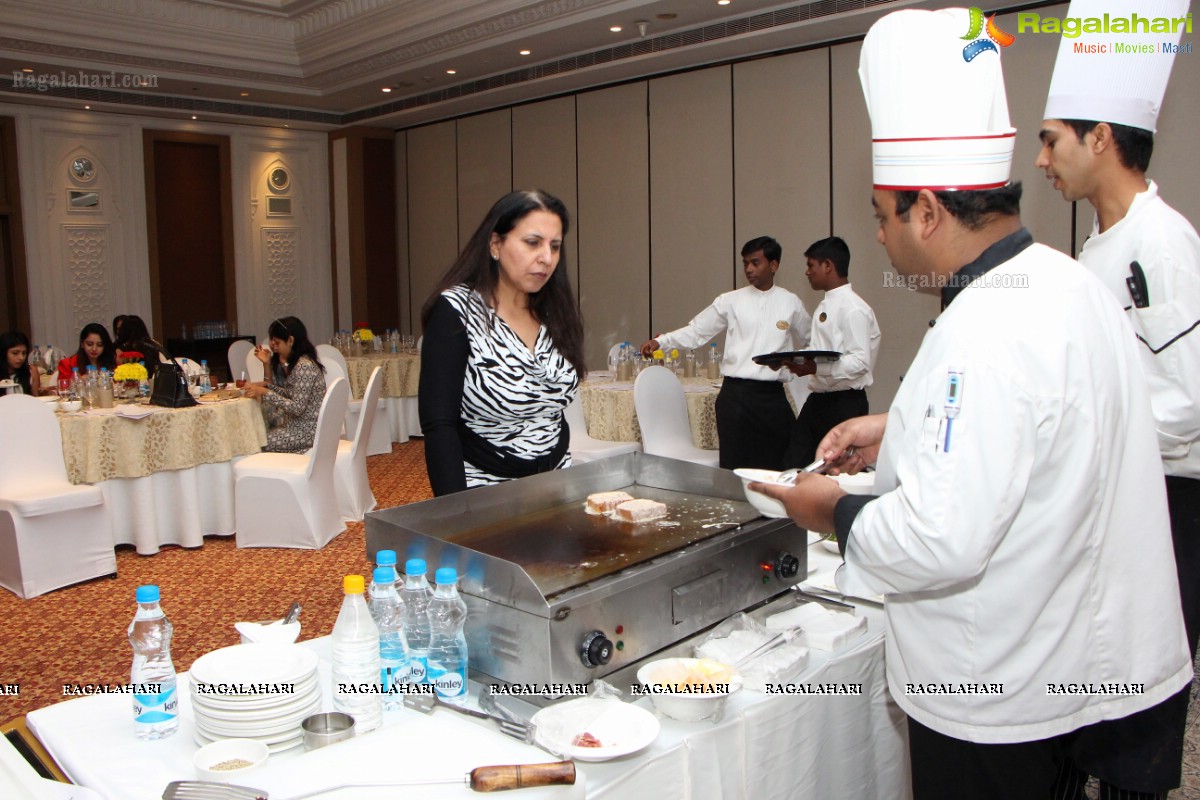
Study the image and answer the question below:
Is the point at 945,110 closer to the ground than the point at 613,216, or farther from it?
closer to the ground

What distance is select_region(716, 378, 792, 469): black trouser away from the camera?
4766 millimetres

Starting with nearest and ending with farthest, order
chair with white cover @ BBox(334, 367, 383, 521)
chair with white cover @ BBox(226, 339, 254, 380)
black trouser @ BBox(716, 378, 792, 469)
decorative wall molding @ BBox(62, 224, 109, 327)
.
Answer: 1. black trouser @ BBox(716, 378, 792, 469)
2. chair with white cover @ BBox(334, 367, 383, 521)
3. chair with white cover @ BBox(226, 339, 254, 380)
4. decorative wall molding @ BBox(62, 224, 109, 327)

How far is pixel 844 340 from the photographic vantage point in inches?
182

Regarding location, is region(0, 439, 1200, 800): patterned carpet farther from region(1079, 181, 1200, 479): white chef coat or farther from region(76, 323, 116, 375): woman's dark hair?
region(76, 323, 116, 375): woman's dark hair

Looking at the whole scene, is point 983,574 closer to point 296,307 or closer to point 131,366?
point 131,366

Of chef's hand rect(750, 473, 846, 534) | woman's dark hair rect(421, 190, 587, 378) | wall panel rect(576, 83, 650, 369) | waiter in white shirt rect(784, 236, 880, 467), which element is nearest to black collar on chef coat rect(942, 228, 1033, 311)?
chef's hand rect(750, 473, 846, 534)

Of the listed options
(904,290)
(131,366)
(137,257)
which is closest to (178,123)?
(137,257)

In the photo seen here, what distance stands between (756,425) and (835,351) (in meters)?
0.55

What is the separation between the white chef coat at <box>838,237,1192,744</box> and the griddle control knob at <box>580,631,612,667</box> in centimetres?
35

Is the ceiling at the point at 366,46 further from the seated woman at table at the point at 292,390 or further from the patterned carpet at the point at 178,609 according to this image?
the patterned carpet at the point at 178,609

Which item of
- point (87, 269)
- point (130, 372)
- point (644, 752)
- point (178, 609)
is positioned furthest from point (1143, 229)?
point (87, 269)

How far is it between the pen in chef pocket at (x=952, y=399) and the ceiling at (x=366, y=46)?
16.9 ft

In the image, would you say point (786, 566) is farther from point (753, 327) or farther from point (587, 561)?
point (753, 327)

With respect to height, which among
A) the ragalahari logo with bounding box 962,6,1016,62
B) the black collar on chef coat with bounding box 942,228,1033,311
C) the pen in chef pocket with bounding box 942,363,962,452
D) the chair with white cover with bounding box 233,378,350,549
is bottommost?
the chair with white cover with bounding box 233,378,350,549
